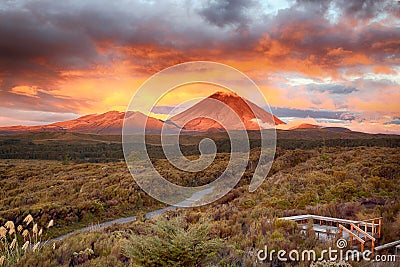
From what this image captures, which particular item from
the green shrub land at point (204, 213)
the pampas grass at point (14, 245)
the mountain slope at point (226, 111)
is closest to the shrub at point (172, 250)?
the green shrub land at point (204, 213)

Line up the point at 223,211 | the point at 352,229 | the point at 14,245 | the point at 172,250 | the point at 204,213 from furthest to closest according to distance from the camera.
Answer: the point at 223,211 < the point at 204,213 < the point at 352,229 < the point at 14,245 < the point at 172,250

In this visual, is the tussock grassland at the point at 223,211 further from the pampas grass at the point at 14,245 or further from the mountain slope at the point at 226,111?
the mountain slope at the point at 226,111

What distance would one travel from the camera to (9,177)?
101 feet

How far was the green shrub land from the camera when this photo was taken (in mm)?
6039

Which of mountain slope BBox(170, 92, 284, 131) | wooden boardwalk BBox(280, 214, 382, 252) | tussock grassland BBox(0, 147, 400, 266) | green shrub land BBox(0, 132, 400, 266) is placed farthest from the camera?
mountain slope BBox(170, 92, 284, 131)

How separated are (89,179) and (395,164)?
21717 mm

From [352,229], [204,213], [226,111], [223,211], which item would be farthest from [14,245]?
[226,111]

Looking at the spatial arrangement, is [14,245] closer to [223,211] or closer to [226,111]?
[223,211]

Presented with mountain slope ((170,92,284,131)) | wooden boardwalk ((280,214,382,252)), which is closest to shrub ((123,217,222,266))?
wooden boardwalk ((280,214,382,252))

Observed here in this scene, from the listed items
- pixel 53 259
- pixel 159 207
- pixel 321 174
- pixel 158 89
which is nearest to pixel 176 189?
pixel 159 207

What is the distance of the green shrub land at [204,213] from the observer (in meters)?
6.04

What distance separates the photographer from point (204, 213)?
1086cm

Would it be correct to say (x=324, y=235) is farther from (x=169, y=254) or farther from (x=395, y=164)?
(x=395, y=164)

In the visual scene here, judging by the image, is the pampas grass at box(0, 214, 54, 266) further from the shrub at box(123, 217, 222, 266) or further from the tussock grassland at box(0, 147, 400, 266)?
the shrub at box(123, 217, 222, 266)
